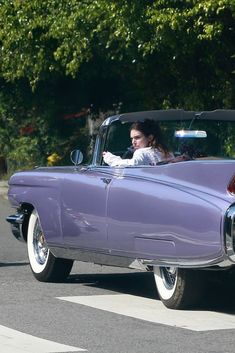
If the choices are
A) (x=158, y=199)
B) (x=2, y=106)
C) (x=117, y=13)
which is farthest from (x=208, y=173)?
(x=2, y=106)

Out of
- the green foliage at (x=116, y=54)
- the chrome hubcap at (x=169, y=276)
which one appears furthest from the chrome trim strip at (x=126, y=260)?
the green foliage at (x=116, y=54)

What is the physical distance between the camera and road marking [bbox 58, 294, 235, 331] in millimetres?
8461

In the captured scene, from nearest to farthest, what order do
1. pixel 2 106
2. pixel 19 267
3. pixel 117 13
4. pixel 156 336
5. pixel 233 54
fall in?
1. pixel 156 336
2. pixel 19 267
3. pixel 117 13
4. pixel 233 54
5. pixel 2 106

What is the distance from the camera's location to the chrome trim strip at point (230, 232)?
26.7ft

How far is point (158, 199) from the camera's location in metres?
8.82

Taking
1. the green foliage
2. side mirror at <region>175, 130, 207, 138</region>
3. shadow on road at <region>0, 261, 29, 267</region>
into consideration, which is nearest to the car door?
side mirror at <region>175, 130, 207, 138</region>

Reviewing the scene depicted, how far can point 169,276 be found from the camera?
9227 millimetres

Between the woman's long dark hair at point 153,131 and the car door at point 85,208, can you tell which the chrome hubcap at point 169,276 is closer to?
the car door at point 85,208

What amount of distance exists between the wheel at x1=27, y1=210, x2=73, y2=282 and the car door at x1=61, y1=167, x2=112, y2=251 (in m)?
0.68

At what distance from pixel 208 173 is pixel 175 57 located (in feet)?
35.0

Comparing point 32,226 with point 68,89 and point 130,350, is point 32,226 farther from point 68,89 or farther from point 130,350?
point 68,89

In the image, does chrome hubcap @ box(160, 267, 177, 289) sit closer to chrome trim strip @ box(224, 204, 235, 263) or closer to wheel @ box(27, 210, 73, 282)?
chrome trim strip @ box(224, 204, 235, 263)

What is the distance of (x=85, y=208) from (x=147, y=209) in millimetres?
1001

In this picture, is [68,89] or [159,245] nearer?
[159,245]
